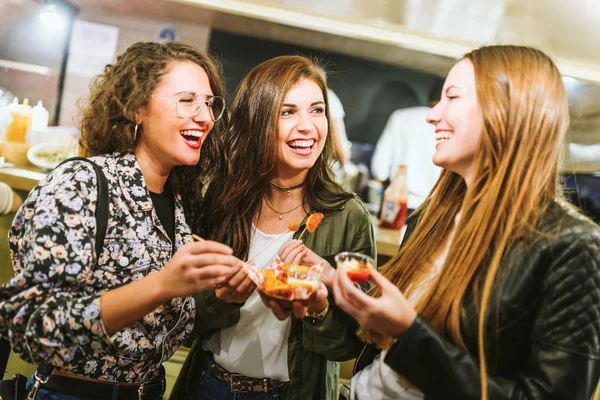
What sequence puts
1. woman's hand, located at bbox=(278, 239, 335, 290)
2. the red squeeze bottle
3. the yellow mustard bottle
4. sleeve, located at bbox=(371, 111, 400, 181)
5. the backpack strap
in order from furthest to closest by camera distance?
sleeve, located at bbox=(371, 111, 400, 181) → the red squeeze bottle → the yellow mustard bottle → woman's hand, located at bbox=(278, 239, 335, 290) → the backpack strap

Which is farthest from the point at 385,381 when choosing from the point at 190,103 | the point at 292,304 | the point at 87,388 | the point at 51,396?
the point at 190,103

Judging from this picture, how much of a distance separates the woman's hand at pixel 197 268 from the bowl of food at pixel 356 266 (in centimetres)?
29

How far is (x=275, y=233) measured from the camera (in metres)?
1.99

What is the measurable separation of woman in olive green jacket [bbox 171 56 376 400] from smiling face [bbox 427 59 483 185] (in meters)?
0.59

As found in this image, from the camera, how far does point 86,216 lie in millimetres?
1454

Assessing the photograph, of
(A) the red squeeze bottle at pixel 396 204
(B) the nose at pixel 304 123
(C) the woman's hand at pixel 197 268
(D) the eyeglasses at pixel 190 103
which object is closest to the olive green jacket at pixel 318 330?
(B) the nose at pixel 304 123

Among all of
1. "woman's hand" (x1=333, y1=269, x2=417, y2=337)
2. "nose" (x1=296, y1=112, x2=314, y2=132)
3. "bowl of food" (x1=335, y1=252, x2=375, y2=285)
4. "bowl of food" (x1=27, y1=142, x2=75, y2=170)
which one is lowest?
"bowl of food" (x1=27, y1=142, x2=75, y2=170)

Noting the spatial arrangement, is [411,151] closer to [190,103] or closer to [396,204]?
[396,204]

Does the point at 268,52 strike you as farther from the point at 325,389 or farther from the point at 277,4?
the point at 325,389

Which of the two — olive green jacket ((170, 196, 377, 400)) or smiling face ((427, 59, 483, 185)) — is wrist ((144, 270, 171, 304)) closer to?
olive green jacket ((170, 196, 377, 400))

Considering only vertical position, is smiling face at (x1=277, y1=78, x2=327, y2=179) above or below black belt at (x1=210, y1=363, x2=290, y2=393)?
above

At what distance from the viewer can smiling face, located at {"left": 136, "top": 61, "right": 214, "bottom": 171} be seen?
172 centimetres

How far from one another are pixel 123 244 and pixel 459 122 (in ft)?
3.64

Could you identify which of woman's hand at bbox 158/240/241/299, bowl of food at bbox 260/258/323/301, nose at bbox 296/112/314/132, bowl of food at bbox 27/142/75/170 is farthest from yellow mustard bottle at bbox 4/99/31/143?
bowl of food at bbox 260/258/323/301
